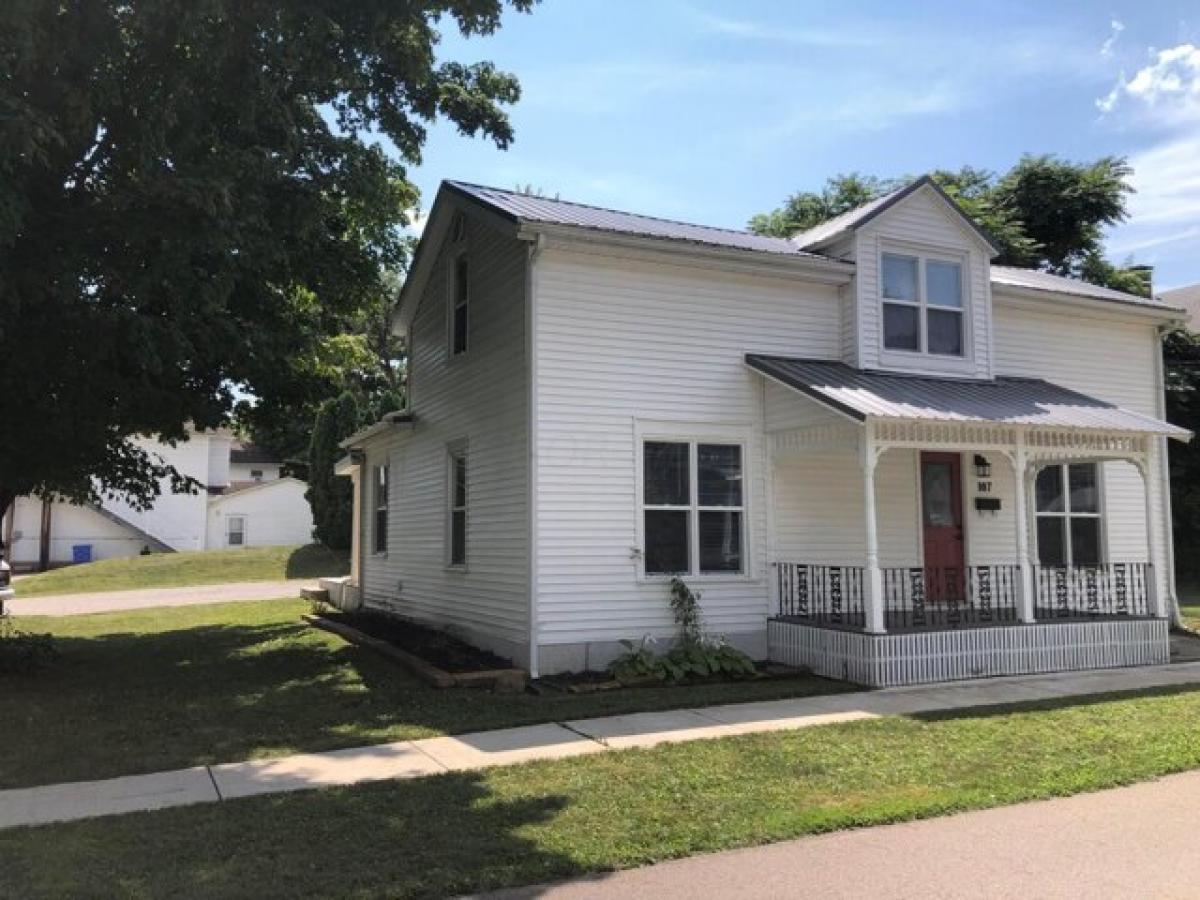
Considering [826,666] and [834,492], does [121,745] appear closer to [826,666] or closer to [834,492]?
[826,666]

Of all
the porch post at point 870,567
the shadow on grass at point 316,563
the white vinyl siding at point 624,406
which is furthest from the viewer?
the shadow on grass at point 316,563

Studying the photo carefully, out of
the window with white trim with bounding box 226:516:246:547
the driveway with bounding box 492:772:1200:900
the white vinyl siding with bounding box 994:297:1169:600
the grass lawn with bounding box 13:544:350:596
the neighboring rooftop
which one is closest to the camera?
the driveway with bounding box 492:772:1200:900

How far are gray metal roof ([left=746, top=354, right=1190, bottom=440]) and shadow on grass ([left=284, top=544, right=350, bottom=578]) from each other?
70.9ft

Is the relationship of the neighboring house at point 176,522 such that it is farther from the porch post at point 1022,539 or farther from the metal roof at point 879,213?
the porch post at point 1022,539

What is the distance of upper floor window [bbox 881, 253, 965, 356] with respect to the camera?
504 inches

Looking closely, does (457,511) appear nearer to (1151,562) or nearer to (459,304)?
(459,304)

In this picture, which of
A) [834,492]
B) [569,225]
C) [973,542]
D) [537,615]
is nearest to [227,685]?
[537,615]

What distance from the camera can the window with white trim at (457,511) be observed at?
43.9 ft

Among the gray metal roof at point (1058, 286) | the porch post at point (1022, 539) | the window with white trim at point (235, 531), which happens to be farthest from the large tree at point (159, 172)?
the window with white trim at point (235, 531)

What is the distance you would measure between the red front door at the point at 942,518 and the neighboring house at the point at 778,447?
4 centimetres

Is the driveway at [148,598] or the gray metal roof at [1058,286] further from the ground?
the gray metal roof at [1058,286]

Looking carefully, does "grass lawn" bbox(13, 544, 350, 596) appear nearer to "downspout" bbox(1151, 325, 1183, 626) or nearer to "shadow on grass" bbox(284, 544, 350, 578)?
"shadow on grass" bbox(284, 544, 350, 578)

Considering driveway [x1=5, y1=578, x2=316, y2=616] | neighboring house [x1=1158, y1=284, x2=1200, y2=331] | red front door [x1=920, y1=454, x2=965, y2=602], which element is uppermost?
neighboring house [x1=1158, y1=284, x2=1200, y2=331]

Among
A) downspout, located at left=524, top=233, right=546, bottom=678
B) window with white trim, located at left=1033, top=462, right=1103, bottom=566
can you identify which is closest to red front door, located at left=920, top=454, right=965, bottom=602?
window with white trim, located at left=1033, top=462, right=1103, bottom=566
